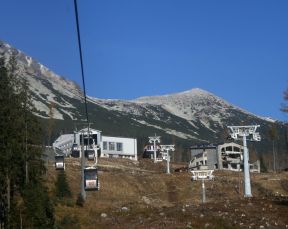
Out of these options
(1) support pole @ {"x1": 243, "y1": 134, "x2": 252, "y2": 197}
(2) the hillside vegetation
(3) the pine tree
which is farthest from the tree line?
(1) support pole @ {"x1": 243, "y1": 134, "x2": 252, "y2": 197}

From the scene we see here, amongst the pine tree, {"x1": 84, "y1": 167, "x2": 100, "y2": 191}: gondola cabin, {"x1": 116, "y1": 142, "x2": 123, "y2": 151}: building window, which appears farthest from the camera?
{"x1": 116, "y1": 142, "x2": 123, "y2": 151}: building window

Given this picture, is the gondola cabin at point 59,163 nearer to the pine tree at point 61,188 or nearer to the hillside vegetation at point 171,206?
the hillside vegetation at point 171,206

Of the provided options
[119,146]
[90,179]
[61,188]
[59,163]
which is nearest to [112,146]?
[119,146]

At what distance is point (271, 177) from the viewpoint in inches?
3711

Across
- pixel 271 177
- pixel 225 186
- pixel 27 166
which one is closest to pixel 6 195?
pixel 27 166

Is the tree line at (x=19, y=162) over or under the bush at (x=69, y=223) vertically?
over

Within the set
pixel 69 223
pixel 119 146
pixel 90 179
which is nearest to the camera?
pixel 69 223

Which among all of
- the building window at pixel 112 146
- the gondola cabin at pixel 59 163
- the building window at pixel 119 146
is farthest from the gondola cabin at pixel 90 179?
the building window at pixel 119 146

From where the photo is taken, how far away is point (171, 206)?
47531mm

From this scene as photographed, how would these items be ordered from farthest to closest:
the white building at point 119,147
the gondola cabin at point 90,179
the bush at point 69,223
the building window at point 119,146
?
the building window at point 119,146 < the white building at point 119,147 < the gondola cabin at point 90,179 < the bush at point 69,223

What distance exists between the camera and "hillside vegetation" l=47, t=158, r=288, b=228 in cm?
3525

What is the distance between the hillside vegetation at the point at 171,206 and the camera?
116 feet

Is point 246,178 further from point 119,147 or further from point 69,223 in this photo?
point 119,147

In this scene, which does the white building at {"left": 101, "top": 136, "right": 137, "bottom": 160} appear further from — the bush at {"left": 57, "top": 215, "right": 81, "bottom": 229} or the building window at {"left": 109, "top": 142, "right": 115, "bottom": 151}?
the bush at {"left": 57, "top": 215, "right": 81, "bottom": 229}
